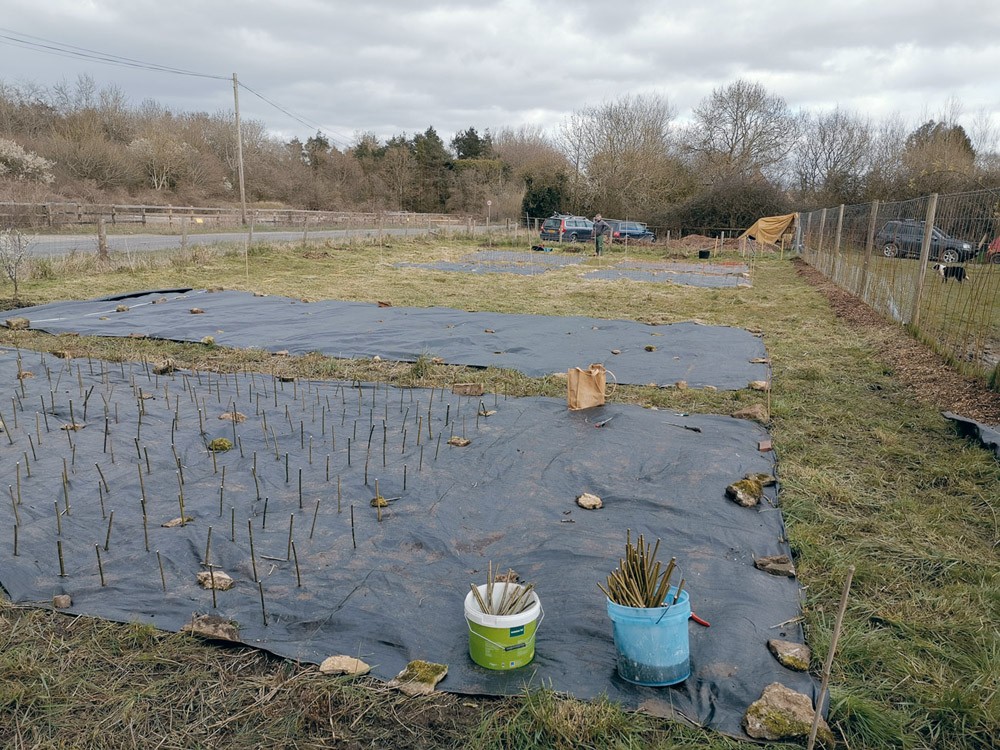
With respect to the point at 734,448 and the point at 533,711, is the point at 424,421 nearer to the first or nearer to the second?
the point at 734,448

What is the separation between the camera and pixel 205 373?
6.01 meters

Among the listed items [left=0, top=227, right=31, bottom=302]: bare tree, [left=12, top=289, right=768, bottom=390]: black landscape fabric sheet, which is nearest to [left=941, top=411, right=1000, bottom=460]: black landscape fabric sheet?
[left=12, top=289, right=768, bottom=390]: black landscape fabric sheet

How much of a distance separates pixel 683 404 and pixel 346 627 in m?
3.68

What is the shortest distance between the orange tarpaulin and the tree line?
88.3 inches

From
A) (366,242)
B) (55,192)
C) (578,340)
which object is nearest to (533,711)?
(578,340)

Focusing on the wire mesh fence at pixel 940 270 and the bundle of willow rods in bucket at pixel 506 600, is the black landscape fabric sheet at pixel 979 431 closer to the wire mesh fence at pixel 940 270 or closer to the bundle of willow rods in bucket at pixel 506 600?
the wire mesh fence at pixel 940 270

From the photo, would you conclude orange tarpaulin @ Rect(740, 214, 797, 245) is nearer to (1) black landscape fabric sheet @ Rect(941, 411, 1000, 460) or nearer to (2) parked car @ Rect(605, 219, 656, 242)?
(2) parked car @ Rect(605, 219, 656, 242)

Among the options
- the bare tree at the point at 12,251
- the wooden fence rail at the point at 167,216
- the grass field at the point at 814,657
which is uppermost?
the wooden fence rail at the point at 167,216

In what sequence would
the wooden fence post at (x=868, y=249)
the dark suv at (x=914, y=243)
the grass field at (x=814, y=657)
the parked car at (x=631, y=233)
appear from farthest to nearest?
the parked car at (x=631, y=233)
the wooden fence post at (x=868, y=249)
the dark suv at (x=914, y=243)
the grass field at (x=814, y=657)

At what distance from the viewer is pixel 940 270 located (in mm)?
7270

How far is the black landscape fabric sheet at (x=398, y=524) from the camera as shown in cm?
237

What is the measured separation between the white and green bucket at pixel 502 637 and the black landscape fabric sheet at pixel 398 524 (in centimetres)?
4

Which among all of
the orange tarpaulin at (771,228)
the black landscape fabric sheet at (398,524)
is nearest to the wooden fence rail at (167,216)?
the black landscape fabric sheet at (398,524)

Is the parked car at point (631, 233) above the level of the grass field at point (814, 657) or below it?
above
